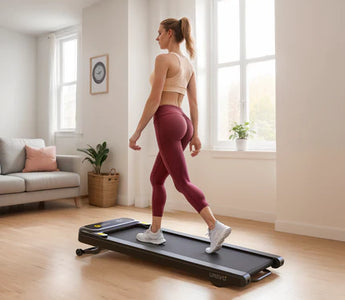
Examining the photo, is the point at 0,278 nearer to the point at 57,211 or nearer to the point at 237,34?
the point at 57,211

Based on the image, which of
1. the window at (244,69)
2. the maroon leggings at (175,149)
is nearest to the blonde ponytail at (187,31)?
the maroon leggings at (175,149)

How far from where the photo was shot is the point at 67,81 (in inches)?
239

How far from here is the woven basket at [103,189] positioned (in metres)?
4.52

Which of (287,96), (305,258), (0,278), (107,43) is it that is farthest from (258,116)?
(0,278)

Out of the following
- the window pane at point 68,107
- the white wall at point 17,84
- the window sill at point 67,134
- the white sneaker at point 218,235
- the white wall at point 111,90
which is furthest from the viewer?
the white wall at point 17,84

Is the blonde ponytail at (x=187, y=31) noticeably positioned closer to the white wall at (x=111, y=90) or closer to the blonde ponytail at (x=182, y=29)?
the blonde ponytail at (x=182, y=29)

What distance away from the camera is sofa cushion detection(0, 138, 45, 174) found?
4340 millimetres

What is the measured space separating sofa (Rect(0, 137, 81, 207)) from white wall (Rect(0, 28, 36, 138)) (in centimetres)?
175

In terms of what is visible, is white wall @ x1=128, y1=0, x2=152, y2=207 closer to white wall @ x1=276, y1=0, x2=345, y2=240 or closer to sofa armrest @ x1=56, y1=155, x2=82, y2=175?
sofa armrest @ x1=56, y1=155, x2=82, y2=175

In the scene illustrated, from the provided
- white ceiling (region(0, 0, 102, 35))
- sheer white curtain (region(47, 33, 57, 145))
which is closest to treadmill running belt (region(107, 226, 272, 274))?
white ceiling (region(0, 0, 102, 35))

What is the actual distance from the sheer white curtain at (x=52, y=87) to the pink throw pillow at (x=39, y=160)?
1450 millimetres

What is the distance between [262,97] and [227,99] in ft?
1.45

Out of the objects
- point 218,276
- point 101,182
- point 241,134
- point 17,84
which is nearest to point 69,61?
point 17,84

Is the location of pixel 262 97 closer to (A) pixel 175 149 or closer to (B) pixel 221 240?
(A) pixel 175 149
